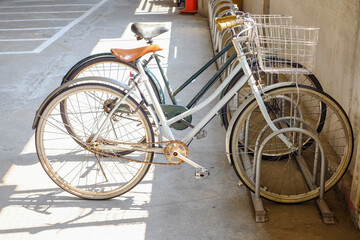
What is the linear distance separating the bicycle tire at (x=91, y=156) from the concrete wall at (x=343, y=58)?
4.64 feet

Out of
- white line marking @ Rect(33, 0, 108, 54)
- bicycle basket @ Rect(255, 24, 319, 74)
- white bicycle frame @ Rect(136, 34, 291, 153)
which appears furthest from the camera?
white line marking @ Rect(33, 0, 108, 54)

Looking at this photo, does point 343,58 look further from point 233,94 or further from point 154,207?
point 154,207

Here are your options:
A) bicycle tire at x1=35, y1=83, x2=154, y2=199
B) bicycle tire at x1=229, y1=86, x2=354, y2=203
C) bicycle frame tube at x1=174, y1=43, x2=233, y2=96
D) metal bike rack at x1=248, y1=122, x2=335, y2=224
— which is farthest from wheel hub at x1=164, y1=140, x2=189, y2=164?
bicycle frame tube at x1=174, y1=43, x2=233, y2=96

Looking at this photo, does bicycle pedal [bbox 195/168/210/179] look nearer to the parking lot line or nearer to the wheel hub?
the wheel hub

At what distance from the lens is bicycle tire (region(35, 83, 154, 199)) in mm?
3193

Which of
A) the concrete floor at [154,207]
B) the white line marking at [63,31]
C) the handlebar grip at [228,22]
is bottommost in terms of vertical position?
the concrete floor at [154,207]

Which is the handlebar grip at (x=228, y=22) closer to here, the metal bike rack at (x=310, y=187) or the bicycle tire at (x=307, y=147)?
the bicycle tire at (x=307, y=147)

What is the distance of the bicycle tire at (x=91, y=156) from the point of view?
Result: 10.5 ft

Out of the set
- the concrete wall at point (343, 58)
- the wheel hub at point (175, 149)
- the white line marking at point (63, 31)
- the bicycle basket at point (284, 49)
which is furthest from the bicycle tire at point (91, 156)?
the white line marking at point (63, 31)

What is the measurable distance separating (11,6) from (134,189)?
34.0ft

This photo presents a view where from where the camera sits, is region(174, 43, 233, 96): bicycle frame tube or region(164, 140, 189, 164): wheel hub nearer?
region(164, 140, 189, 164): wheel hub

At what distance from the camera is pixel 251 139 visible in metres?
4.32

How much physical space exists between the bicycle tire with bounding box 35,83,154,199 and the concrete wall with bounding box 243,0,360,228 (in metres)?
1.41

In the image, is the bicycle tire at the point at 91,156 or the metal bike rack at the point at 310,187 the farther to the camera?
the bicycle tire at the point at 91,156
